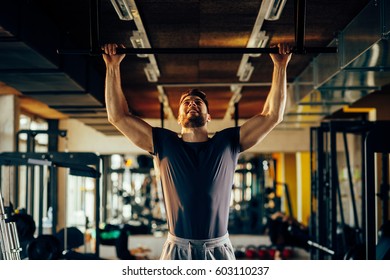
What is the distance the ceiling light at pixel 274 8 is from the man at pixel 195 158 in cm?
114

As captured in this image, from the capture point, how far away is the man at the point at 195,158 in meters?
2.23

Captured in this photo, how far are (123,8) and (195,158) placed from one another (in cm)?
162

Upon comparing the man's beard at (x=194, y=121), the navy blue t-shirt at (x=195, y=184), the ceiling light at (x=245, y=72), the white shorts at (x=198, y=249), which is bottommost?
the white shorts at (x=198, y=249)

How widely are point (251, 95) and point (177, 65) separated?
7.01ft

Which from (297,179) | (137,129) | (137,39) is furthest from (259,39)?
(297,179)

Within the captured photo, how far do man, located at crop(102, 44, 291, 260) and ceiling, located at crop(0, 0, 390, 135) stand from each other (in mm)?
221

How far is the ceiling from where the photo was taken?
140 inches

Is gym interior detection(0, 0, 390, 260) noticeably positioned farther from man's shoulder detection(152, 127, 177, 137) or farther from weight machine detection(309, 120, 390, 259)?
man's shoulder detection(152, 127, 177, 137)

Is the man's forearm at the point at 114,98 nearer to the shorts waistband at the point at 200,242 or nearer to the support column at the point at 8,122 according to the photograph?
the shorts waistband at the point at 200,242

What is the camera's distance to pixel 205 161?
2240mm

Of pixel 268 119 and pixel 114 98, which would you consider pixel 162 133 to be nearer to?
pixel 114 98

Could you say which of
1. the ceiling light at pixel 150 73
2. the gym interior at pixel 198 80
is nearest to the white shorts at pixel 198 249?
the gym interior at pixel 198 80

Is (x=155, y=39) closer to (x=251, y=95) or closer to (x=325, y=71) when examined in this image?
(x=325, y=71)

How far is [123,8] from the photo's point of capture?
140 inches
